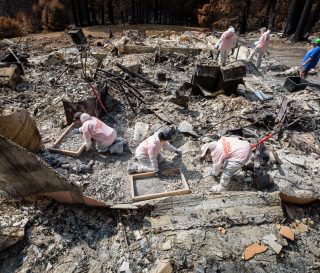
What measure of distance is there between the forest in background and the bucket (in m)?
13.1

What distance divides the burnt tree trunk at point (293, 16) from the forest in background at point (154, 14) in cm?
6

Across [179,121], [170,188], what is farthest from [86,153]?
[179,121]

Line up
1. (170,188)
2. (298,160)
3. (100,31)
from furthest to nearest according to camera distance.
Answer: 1. (100,31)
2. (298,160)
3. (170,188)

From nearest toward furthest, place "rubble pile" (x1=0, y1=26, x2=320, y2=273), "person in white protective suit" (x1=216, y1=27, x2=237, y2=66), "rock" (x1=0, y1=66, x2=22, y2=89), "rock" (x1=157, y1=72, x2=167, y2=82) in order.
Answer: "rubble pile" (x1=0, y1=26, x2=320, y2=273)
"rock" (x1=0, y1=66, x2=22, y2=89)
"rock" (x1=157, y1=72, x2=167, y2=82)
"person in white protective suit" (x1=216, y1=27, x2=237, y2=66)

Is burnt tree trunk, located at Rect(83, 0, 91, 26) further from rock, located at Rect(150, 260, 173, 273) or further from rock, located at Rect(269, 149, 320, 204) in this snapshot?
rock, located at Rect(150, 260, 173, 273)

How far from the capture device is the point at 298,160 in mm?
5688

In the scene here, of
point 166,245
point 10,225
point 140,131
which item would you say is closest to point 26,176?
point 10,225

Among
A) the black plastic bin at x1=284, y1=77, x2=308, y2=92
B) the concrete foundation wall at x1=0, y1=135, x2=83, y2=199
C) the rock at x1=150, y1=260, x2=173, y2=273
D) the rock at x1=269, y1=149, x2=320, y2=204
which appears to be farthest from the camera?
the black plastic bin at x1=284, y1=77, x2=308, y2=92

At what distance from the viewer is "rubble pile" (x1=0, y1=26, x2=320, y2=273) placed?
146 inches

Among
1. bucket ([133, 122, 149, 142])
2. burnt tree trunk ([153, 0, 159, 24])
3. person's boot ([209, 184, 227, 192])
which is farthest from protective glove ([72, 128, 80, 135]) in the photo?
burnt tree trunk ([153, 0, 159, 24])

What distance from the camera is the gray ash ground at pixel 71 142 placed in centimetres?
596

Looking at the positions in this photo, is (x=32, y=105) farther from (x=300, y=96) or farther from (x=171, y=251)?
(x=300, y=96)

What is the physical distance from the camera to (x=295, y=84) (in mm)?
8406

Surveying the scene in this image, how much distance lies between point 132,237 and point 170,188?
1.35 m
